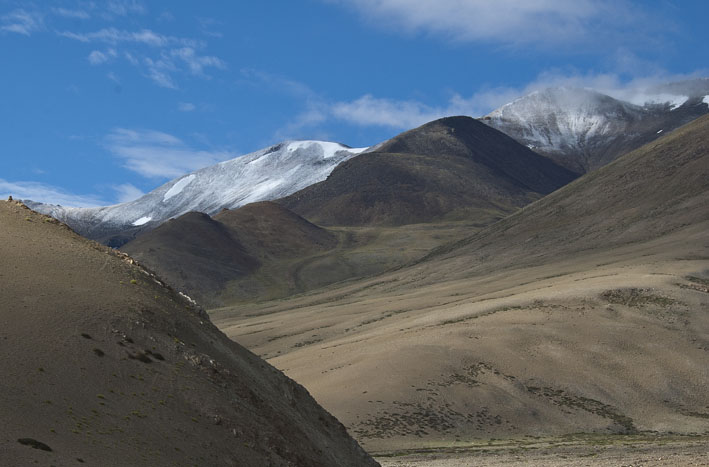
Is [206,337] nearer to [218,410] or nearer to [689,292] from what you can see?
[218,410]

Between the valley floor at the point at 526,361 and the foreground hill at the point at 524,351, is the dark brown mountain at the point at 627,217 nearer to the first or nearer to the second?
the foreground hill at the point at 524,351

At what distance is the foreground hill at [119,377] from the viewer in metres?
22.6

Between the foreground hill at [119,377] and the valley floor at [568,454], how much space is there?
16420 mm

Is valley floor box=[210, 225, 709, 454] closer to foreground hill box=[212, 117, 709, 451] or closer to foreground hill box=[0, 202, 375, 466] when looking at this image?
foreground hill box=[212, 117, 709, 451]

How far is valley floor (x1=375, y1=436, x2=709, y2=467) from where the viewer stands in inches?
1829

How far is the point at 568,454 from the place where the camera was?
5388 cm

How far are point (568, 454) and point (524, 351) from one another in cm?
3070

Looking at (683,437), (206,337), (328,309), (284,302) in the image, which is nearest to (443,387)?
(683,437)

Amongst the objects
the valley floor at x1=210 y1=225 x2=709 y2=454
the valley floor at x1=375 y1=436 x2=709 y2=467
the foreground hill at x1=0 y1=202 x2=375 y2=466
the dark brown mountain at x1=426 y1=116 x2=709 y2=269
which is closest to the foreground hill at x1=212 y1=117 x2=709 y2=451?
the valley floor at x1=210 y1=225 x2=709 y2=454

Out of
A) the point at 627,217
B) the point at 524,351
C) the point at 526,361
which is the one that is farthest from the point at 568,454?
the point at 627,217

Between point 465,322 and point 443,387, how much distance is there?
23118mm

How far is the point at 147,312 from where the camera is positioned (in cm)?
3098

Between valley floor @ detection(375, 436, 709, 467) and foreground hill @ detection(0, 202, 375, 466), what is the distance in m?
16.4

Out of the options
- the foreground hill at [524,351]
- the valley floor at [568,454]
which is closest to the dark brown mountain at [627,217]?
the foreground hill at [524,351]
